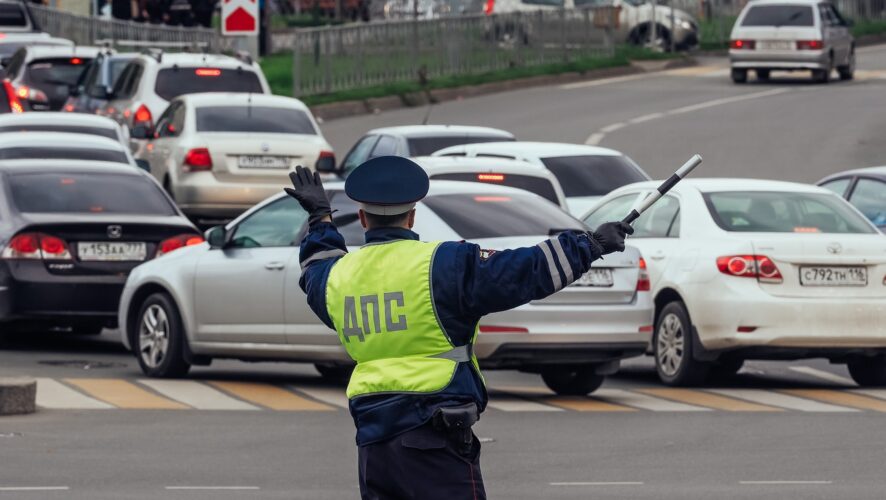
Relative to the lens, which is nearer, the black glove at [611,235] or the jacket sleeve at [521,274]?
the jacket sleeve at [521,274]

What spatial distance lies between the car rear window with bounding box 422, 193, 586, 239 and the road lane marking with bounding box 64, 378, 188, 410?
6.71 ft

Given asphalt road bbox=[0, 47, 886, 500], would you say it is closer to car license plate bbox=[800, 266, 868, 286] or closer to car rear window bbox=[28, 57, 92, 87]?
car license plate bbox=[800, 266, 868, 286]

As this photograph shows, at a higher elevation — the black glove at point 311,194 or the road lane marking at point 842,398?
the black glove at point 311,194

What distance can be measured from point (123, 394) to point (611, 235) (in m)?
7.77

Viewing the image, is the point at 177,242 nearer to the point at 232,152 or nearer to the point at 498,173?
the point at 498,173

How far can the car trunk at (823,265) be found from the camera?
535 inches

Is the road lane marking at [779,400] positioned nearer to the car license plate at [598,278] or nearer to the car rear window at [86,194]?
the car license plate at [598,278]

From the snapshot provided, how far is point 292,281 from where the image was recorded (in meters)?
13.4

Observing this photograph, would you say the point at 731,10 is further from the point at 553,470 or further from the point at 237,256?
the point at 553,470

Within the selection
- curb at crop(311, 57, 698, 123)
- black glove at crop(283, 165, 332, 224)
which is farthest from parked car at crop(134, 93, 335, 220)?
black glove at crop(283, 165, 332, 224)

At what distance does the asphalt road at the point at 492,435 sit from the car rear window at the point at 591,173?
9.61ft

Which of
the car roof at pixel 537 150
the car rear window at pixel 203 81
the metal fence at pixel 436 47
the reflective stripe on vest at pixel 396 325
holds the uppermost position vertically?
the reflective stripe on vest at pixel 396 325

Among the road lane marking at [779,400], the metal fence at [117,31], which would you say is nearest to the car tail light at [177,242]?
the road lane marking at [779,400]

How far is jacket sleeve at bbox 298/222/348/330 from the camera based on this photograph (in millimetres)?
6152
